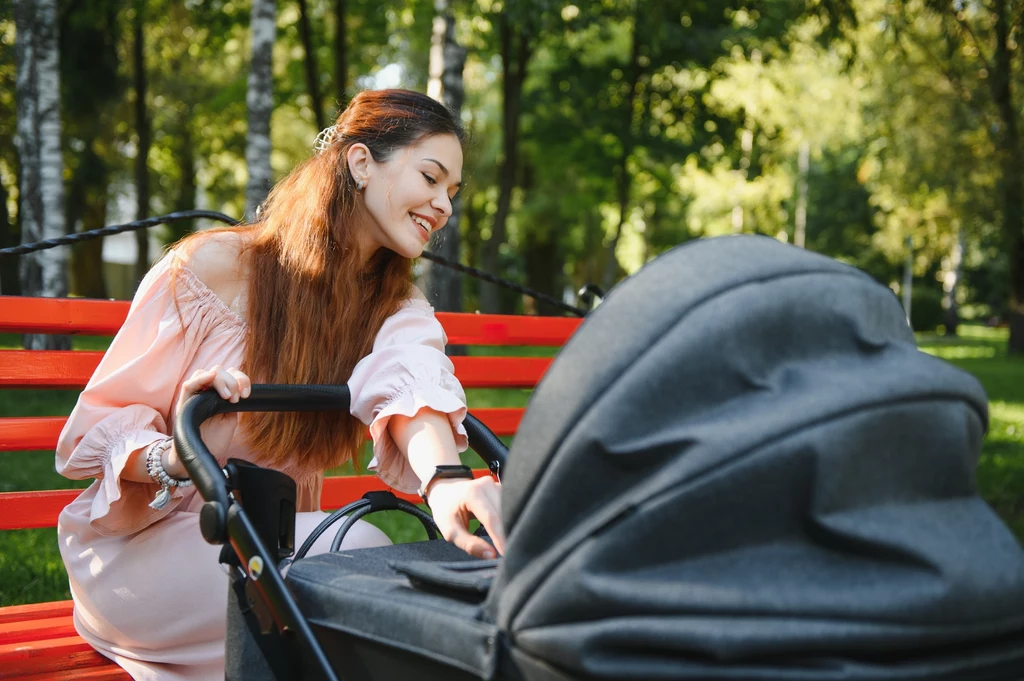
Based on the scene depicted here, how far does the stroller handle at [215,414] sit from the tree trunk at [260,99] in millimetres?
7415

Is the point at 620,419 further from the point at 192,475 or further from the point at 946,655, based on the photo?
the point at 192,475

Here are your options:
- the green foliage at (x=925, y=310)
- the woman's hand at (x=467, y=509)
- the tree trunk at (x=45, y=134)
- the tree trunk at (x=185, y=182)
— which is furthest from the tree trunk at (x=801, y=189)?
the woman's hand at (x=467, y=509)

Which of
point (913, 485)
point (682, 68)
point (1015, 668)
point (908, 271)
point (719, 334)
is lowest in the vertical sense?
point (908, 271)

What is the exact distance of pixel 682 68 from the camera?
53.4ft

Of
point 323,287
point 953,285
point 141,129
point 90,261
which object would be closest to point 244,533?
point 323,287

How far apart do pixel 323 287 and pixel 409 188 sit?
294 millimetres

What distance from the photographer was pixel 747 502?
115cm

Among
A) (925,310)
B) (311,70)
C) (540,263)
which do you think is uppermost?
(311,70)

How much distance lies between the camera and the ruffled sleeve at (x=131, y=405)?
207 centimetres

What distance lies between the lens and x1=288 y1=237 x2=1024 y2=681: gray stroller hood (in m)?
1.12

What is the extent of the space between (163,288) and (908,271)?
45.3m

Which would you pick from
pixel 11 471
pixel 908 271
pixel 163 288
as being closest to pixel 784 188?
pixel 908 271

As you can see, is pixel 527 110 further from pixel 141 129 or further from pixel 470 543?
pixel 470 543

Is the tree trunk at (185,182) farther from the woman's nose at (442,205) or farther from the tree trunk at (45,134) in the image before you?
the woman's nose at (442,205)
